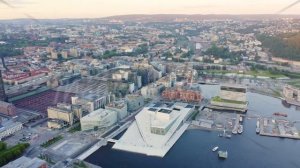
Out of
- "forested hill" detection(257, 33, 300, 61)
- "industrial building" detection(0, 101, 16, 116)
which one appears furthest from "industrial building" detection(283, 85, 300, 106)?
"industrial building" detection(0, 101, 16, 116)

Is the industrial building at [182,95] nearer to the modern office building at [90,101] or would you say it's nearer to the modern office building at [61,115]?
the modern office building at [90,101]

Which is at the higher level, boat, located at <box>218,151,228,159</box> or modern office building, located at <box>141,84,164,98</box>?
modern office building, located at <box>141,84,164,98</box>

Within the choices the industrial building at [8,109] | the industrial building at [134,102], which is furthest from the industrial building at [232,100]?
the industrial building at [8,109]

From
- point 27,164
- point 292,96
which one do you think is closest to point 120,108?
point 27,164

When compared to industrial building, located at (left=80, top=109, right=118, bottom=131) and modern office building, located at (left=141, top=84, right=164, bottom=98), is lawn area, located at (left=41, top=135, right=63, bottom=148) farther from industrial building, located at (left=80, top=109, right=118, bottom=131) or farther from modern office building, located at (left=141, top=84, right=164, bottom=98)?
modern office building, located at (left=141, top=84, right=164, bottom=98)

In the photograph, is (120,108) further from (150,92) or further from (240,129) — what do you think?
(240,129)

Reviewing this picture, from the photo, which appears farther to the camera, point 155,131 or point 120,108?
point 120,108
